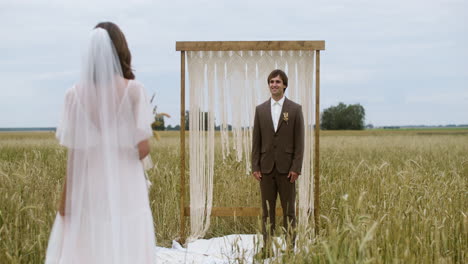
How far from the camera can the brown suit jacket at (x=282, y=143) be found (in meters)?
4.83

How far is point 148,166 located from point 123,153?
10.5 inches

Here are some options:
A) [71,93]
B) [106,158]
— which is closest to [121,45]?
[71,93]

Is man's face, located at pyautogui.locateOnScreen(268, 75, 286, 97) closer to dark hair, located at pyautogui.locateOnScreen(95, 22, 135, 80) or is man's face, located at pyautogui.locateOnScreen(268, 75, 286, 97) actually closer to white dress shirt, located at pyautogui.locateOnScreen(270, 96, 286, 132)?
white dress shirt, located at pyautogui.locateOnScreen(270, 96, 286, 132)

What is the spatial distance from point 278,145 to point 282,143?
0.04m

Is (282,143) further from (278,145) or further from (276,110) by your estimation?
(276,110)

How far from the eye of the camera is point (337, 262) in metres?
2.78

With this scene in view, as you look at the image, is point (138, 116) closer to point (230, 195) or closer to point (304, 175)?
point (304, 175)

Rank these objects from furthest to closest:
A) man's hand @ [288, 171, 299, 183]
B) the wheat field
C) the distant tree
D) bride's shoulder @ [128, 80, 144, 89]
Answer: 1. the distant tree
2. man's hand @ [288, 171, 299, 183]
3. the wheat field
4. bride's shoulder @ [128, 80, 144, 89]

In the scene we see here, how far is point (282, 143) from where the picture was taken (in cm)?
485

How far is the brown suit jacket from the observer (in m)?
4.83

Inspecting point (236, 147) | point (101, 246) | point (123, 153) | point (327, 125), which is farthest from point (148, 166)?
point (327, 125)

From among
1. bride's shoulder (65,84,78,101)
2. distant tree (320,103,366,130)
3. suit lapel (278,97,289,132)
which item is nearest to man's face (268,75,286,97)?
suit lapel (278,97,289,132)

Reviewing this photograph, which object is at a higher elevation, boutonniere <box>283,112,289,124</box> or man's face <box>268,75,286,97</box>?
man's face <box>268,75,286,97</box>

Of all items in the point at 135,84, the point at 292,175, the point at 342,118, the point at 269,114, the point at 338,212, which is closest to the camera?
the point at 135,84
